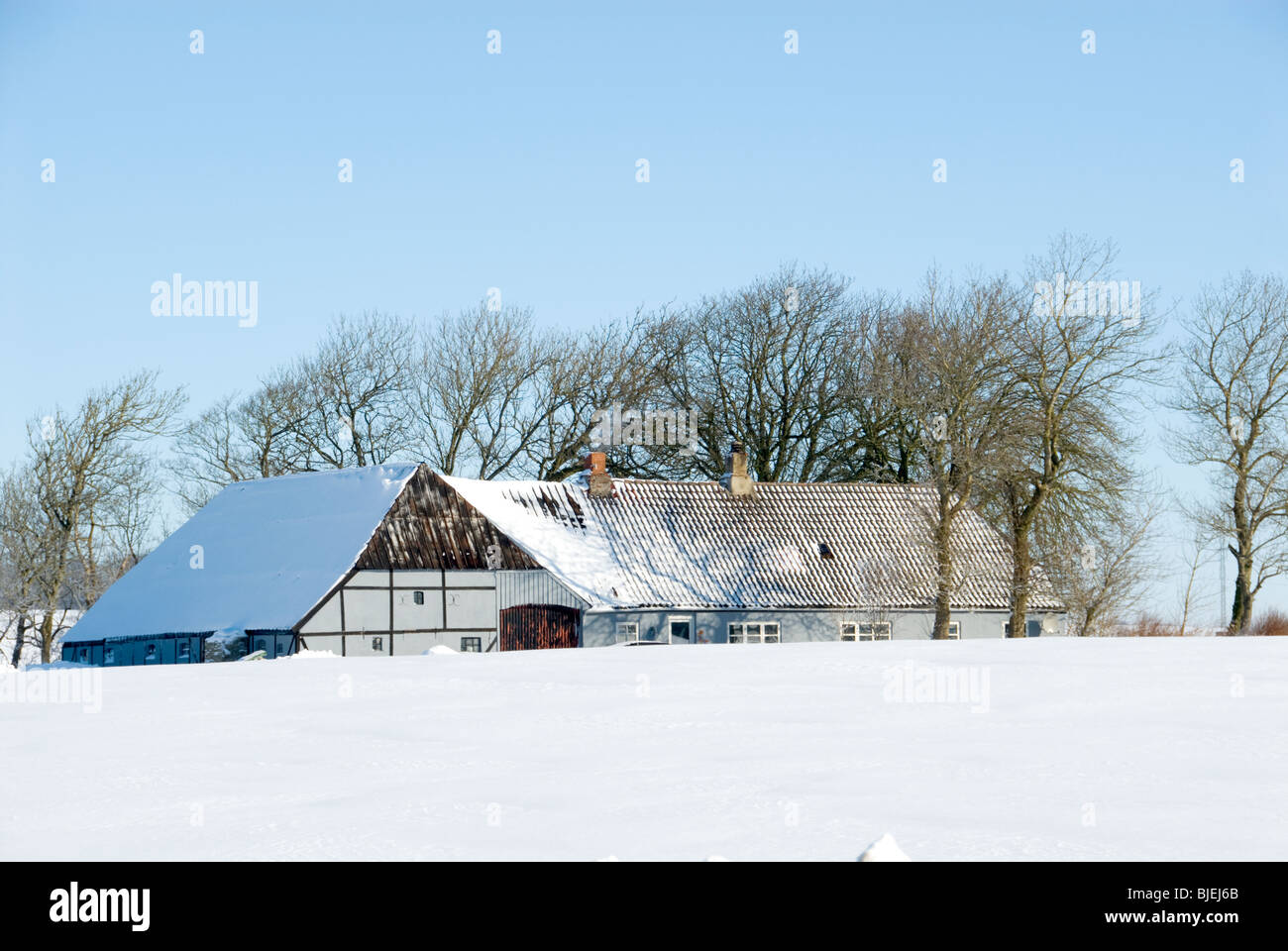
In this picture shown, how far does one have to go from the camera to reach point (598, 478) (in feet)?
140

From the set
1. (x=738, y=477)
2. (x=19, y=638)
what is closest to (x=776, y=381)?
(x=738, y=477)

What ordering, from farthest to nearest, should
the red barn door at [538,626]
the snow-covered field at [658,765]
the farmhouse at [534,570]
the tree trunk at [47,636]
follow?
the tree trunk at [47,636] < the red barn door at [538,626] < the farmhouse at [534,570] < the snow-covered field at [658,765]

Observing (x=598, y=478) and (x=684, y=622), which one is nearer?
(x=684, y=622)

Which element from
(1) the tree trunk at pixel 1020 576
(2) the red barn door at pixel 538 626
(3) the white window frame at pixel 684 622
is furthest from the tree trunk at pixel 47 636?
(1) the tree trunk at pixel 1020 576

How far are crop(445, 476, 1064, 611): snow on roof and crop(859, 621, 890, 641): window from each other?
62 centimetres

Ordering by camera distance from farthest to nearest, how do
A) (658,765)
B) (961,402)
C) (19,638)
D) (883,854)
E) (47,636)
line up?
(19,638), (47,636), (961,402), (658,765), (883,854)

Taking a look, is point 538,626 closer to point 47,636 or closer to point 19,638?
point 47,636

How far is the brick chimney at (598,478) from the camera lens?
139ft

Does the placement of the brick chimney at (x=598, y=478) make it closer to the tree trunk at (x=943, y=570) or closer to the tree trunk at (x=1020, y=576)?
the tree trunk at (x=943, y=570)

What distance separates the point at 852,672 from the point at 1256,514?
89.0 feet

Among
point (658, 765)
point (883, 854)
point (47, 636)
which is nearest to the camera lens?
point (883, 854)

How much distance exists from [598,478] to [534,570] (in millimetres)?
6363

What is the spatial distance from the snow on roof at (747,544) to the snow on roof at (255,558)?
323 cm
